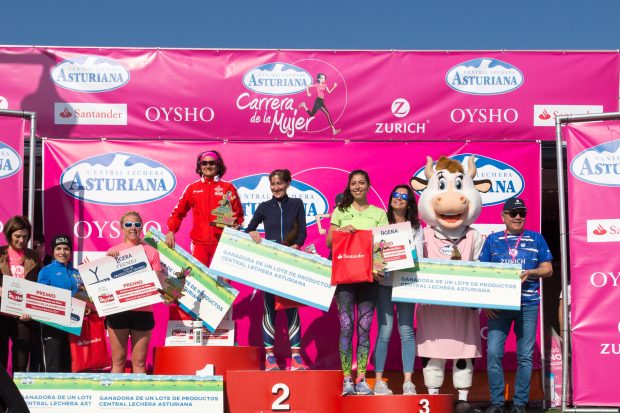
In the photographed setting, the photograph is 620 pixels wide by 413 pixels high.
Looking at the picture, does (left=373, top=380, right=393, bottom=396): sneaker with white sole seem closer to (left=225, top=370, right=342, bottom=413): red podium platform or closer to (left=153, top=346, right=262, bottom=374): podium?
(left=225, top=370, right=342, bottom=413): red podium platform

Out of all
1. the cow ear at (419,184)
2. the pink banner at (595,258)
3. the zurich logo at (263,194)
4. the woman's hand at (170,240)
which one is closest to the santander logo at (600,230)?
the pink banner at (595,258)

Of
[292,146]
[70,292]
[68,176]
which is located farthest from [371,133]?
[70,292]

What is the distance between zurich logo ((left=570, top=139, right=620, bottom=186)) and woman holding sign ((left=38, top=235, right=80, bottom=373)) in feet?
13.3

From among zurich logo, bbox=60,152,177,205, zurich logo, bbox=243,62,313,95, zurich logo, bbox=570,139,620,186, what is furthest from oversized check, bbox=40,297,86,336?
zurich logo, bbox=570,139,620,186

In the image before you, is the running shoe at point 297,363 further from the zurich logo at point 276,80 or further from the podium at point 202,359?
the zurich logo at point 276,80

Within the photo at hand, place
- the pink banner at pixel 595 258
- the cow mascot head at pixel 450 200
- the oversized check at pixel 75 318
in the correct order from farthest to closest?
the pink banner at pixel 595 258 → the cow mascot head at pixel 450 200 → the oversized check at pixel 75 318

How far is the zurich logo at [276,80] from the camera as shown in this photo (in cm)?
908

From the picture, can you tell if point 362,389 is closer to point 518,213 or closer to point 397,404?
point 397,404

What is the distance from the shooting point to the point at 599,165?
24.8 ft

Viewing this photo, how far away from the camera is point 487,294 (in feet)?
22.6

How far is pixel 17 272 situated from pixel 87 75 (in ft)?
8.17

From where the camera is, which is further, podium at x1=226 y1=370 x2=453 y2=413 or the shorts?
the shorts

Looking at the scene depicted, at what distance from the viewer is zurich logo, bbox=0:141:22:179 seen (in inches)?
308

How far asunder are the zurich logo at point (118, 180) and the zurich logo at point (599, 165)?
347cm
